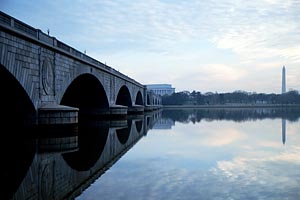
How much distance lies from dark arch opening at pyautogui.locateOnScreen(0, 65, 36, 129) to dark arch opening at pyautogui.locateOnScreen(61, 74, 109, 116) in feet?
54.2

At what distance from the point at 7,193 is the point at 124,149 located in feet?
27.0

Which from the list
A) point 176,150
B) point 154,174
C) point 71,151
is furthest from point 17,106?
point 154,174

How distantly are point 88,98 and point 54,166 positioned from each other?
28.9 meters

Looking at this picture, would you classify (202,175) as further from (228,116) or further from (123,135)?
(228,116)

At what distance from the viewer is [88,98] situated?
39500 millimetres

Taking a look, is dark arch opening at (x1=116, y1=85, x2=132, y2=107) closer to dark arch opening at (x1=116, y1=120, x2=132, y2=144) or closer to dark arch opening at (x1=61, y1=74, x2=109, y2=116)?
dark arch opening at (x1=61, y1=74, x2=109, y2=116)

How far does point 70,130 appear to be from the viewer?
806 inches

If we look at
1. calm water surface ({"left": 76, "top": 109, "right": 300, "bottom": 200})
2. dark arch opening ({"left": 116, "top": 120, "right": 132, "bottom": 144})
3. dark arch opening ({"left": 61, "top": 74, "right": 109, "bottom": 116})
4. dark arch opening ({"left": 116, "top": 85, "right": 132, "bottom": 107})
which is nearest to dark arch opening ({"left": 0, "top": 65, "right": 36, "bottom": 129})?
dark arch opening ({"left": 116, "top": 120, "right": 132, "bottom": 144})

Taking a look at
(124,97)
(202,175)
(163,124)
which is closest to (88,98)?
→ (163,124)

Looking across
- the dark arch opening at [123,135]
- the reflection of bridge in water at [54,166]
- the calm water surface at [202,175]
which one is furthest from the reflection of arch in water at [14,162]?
the dark arch opening at [123,135]

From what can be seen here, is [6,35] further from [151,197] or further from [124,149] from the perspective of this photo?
[151,197]

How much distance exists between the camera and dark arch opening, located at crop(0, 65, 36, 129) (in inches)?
749

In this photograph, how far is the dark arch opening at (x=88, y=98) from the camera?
37.5 metres

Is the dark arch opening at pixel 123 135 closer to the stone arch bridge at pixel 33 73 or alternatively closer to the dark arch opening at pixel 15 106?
the stone arch bridge at pixel 33 73
